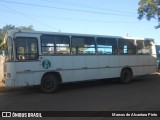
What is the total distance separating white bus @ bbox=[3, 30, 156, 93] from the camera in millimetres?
14492

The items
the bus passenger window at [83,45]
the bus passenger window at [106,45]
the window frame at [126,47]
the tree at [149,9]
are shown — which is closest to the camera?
the bus passenger window at [83,45]

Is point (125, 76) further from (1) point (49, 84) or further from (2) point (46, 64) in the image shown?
(2) point (46, 64)

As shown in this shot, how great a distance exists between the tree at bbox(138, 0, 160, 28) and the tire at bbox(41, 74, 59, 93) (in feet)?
81.2

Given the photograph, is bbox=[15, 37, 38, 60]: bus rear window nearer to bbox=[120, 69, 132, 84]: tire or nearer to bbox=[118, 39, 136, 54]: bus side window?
bbox=[118, 39, 136, 54]: bus side window

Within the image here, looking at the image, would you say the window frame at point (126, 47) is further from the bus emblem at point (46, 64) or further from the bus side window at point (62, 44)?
the bus emblem at point (46, 64)

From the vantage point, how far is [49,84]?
15516 millimetres

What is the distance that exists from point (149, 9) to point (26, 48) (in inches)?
1041

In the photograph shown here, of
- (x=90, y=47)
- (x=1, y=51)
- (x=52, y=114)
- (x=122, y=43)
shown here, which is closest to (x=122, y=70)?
(x=122, y=43)

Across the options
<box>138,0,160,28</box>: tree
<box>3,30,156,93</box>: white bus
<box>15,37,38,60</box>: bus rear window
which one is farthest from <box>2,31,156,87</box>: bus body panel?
<box>138,0,160,28</box>: tree

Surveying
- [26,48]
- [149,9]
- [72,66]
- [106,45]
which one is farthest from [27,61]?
[149,9]

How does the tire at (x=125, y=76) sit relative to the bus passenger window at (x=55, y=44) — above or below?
below

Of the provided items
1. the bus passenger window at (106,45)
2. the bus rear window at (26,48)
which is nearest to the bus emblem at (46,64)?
the bus rear window at (26,48)

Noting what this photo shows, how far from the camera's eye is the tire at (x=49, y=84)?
15359 mm

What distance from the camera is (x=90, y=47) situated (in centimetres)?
1769
